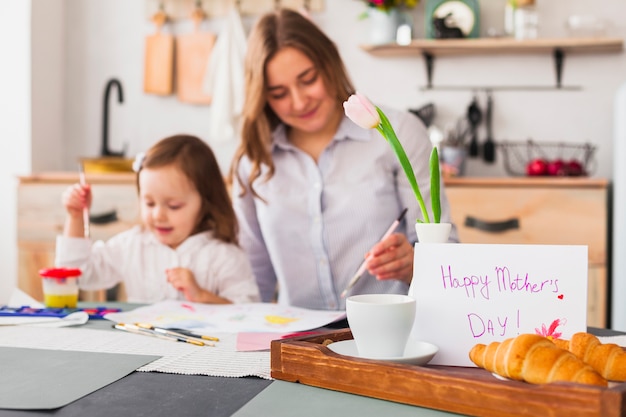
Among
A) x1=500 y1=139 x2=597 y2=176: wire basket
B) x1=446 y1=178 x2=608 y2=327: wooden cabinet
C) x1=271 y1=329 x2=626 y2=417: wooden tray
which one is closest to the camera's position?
x1=271 y1=329 x2=626 y2=417: wooden tray

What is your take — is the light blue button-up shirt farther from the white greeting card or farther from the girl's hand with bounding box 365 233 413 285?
the white greeting card

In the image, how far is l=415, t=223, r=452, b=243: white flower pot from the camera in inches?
35.7

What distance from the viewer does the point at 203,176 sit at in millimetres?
1801

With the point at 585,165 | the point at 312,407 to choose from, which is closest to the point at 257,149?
the point at 312,407

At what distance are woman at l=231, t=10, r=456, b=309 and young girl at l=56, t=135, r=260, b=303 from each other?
10 centimetres

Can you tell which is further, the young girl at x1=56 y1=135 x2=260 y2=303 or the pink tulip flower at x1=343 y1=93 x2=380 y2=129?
the young girl at x1=56 y1=135 x2=260 y2=303

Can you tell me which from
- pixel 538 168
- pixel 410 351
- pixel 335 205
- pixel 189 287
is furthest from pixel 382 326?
pixel 538 168

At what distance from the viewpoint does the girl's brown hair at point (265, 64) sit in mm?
1701

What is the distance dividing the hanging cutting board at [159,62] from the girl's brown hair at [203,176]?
1.82 m

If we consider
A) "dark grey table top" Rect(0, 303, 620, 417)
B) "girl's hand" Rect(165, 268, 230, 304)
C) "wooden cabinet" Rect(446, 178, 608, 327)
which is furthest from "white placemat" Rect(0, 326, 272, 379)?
A: "wooden cabinet" Rect(446, 178, 608, 327)

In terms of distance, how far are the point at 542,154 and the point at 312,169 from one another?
1.71 meters

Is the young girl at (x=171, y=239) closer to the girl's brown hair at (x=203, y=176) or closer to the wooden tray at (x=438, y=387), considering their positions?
the girl's brown hair at (x=203, y=176)

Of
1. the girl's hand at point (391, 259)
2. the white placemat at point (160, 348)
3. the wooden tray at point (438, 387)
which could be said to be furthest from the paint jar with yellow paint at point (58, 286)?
the wooden tray at point (438, 387)

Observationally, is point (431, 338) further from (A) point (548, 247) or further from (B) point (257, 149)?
(B) point (257, 149)
